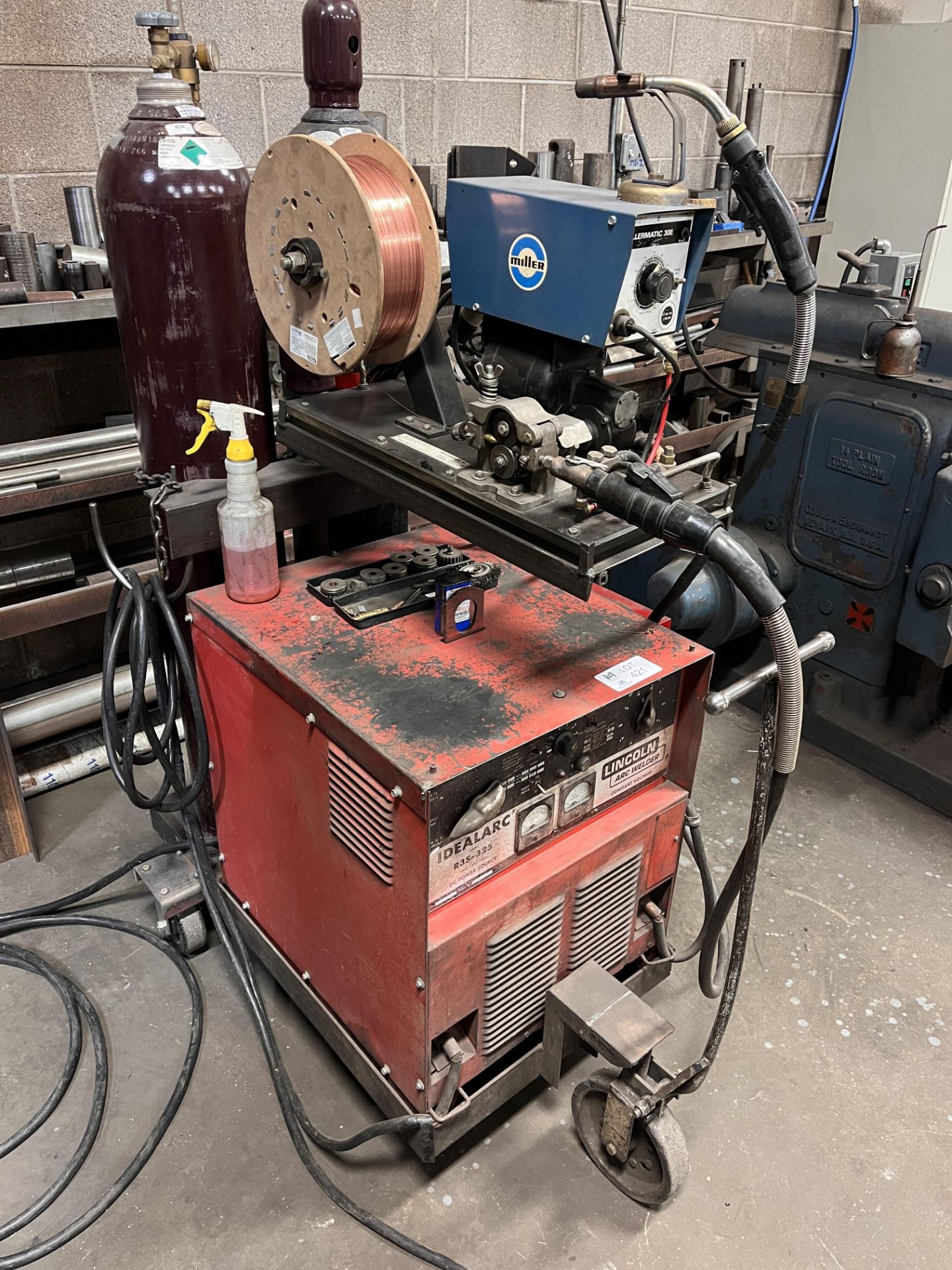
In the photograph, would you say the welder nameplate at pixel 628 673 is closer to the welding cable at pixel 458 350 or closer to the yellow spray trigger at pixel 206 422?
the welding cable at pixel 458 350

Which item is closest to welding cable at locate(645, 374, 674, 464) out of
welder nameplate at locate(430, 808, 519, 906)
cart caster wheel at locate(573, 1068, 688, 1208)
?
welder nameplate at locate(430, 808, 519, 906)

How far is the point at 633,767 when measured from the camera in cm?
127

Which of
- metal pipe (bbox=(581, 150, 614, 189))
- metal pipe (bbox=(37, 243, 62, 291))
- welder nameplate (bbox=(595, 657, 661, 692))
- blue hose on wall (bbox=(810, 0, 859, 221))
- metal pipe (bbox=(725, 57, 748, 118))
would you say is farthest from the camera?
blue hose on wall (bbox=(810, 0, 859, 221))

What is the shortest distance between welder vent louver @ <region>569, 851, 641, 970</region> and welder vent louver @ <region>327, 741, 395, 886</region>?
0.29 m

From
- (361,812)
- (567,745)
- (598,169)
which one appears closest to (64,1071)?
(361,812)

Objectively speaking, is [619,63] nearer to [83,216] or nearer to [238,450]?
[83,216]

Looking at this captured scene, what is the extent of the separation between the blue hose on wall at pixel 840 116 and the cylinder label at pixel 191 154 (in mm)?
2800

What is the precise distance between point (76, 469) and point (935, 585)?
1629mm

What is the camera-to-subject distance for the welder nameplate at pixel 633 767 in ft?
4.05

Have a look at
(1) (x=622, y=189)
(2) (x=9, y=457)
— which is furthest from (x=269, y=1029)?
(1) (x=622, y=189)

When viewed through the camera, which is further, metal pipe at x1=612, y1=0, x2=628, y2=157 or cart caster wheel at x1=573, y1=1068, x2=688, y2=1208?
metal pipe at x1=612, y1=0, x2=628, y2=157

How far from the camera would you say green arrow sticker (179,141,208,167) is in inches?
50.0

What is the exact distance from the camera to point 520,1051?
4.30ft

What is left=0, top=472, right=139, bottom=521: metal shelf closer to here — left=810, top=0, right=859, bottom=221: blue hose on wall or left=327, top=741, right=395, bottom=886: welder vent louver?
left=327, top=741, right=395, bottom=886: welder vent louver
